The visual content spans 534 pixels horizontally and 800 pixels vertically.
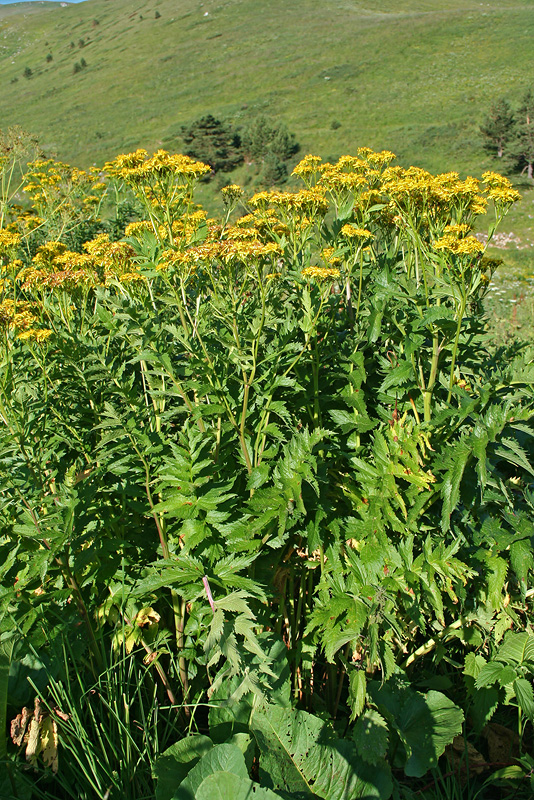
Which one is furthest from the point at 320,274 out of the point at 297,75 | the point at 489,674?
the point at 297,75

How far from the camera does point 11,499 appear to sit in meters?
2.25

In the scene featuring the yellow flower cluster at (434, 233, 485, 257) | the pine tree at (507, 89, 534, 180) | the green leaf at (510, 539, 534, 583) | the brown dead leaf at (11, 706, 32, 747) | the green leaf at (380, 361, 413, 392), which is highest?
the yellow flower cluster at (434, 233, 485, 257)

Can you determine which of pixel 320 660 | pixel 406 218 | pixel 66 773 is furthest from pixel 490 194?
pixel 66 773

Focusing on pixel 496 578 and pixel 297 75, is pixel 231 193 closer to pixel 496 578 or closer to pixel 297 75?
pixel 496 578

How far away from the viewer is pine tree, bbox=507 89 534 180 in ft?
107

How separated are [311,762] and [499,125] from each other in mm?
40532

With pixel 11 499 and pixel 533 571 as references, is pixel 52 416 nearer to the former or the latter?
pixel 11 499

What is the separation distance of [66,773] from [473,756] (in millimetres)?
1641

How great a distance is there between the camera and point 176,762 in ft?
5.85

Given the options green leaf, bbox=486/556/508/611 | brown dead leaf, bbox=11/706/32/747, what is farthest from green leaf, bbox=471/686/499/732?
brown dead leaf, bbox=11/706/32/747

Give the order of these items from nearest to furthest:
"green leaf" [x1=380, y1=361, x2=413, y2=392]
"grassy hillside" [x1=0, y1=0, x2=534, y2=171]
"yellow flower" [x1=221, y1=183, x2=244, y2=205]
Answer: "green leaf" [x1=380, y1=361, x2=413, y2=392] → "yellow flower" [x1=221, y1=183, x2=244, y2=205] → "grassy hillside" [x1=0, y1=0, x2=534, y2=171]

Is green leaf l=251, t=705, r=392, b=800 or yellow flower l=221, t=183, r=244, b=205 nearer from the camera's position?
green leaf l=251, t=705, r=392, b=800

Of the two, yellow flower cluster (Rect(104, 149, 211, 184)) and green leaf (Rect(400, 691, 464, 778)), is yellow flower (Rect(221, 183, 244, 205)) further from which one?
green leaf (Rect(400, 691, 464, 778))

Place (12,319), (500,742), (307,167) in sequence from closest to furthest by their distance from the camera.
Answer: (500,742)
(12,319)
(307,167)
